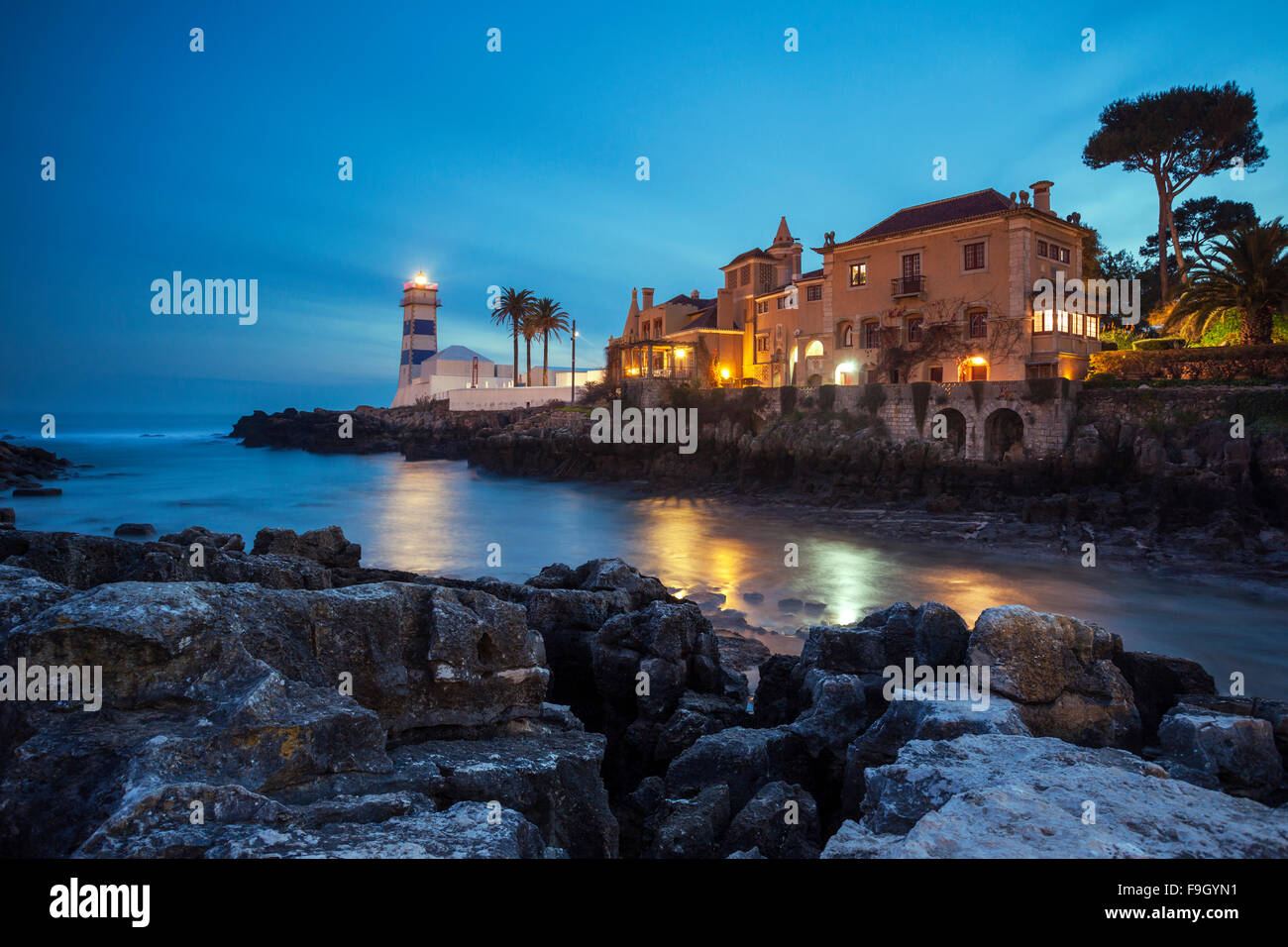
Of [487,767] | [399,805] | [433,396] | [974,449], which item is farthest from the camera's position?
[433,396]

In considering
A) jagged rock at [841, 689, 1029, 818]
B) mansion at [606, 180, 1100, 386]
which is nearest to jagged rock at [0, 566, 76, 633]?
jagged rock at [841, 689, 1029, 818]

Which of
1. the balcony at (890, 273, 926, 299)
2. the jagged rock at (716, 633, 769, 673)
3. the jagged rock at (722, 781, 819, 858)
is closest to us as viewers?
the jagged rock at (722, 781, 819, 858)

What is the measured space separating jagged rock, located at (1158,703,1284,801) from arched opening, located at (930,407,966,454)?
90.6 feet

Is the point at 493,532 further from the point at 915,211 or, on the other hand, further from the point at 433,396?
the point at 433,396

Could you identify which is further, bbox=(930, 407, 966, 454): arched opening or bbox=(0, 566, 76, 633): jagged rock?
bbox=(930, 407, 966, 454): arched opening

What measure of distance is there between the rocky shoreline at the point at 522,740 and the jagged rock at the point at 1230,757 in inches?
0.9

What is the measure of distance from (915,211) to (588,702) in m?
38.8

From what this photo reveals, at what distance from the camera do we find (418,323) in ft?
300

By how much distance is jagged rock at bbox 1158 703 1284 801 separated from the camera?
5352 mm

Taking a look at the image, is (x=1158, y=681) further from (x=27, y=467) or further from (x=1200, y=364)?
(x=27, y=467)

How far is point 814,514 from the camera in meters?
31.6

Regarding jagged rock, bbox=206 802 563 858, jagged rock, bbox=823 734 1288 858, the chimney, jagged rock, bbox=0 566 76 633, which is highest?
the chimney

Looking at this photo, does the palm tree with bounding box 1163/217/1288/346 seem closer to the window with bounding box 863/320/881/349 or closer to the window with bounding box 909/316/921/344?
the window with bounding box 909/316/921/344
